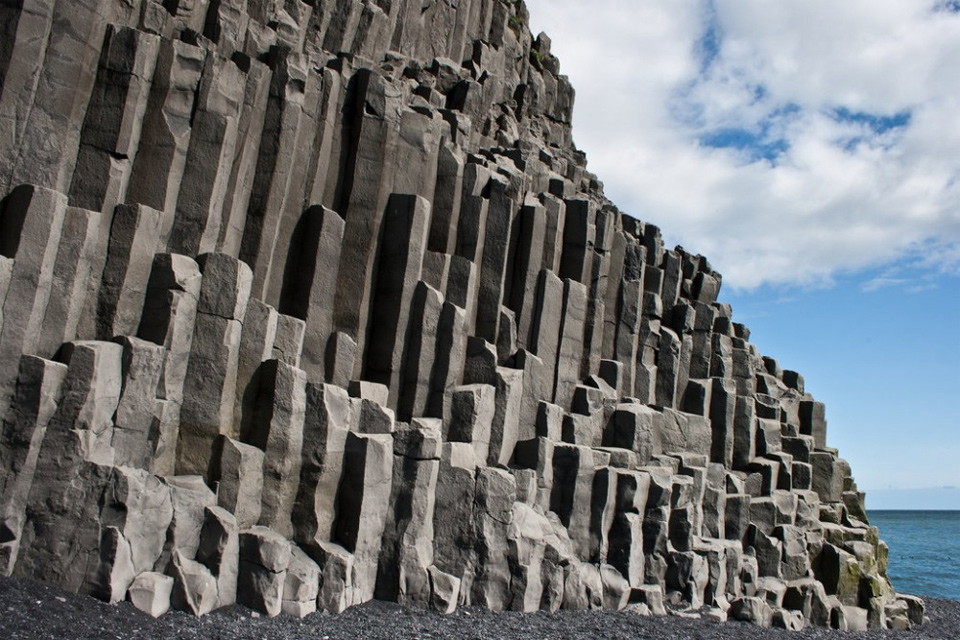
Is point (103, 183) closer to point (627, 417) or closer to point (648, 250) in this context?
point (627, 417)

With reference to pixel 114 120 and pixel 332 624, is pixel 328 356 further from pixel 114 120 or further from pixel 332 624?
pixel 114 120

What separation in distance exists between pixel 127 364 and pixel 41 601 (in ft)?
7.57

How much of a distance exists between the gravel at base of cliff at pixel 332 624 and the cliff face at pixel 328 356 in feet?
Result: 0.97

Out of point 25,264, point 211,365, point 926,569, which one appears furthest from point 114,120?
point 926,569

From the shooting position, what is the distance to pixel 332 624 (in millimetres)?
8773

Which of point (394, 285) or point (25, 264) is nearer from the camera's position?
point (25, 264)

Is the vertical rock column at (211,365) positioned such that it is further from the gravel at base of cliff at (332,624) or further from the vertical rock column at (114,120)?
the gravel at base of cliff at (332,624)

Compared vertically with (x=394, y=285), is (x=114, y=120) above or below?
above

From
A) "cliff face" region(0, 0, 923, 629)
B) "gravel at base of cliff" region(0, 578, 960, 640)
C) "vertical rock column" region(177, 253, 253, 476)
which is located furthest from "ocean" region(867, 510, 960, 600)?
"vertical rock column" region(177, 253, 253, 476)

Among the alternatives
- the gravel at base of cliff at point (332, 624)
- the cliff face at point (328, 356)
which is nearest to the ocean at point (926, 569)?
the cliff face at point (328, 356)

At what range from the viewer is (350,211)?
38.4ft

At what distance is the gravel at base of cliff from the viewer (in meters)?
7.19

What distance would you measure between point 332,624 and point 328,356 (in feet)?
10.7

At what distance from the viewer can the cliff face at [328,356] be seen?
851 centimetres
